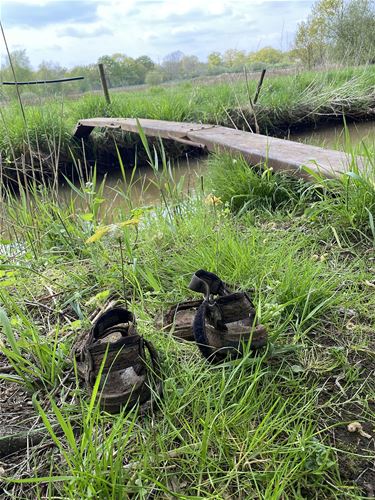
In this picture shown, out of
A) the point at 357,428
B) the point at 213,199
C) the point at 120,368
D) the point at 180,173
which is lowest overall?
the point at 180,173

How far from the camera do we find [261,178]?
2422mm

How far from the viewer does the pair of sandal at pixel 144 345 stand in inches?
38.8

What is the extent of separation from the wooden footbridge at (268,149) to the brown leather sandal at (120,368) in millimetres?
907

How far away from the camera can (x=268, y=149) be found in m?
2.71

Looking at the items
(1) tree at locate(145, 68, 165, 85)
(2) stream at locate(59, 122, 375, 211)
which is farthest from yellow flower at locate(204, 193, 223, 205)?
(1) tree at locate(145, 68, 165, 85)

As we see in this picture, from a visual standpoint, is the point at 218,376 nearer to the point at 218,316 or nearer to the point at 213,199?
the point at 218,316

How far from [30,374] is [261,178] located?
1705 millimetres

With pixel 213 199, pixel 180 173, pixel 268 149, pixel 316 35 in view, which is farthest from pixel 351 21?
pixel 213 199

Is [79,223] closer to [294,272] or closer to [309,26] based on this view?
[294,272]

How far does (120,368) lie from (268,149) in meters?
2.05

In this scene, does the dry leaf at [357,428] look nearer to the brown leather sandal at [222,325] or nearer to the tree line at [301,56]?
the brown leather sandal at [222,325]

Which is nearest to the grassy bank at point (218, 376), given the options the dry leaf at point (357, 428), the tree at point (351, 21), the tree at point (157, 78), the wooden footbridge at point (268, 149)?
the dry leaf at point (357, 428)

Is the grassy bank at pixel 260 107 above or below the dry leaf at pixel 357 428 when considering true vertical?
above

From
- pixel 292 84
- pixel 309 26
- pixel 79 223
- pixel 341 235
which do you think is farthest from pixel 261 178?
pixel 309 26
